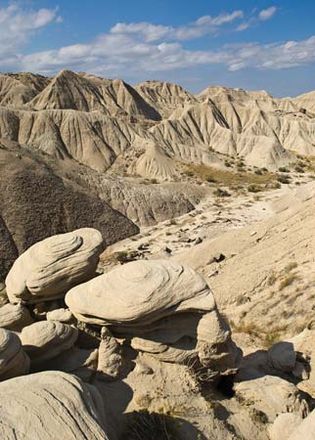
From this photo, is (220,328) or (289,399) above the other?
(220,328)

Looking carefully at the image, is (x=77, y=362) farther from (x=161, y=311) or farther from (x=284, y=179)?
(x=284, y=179)

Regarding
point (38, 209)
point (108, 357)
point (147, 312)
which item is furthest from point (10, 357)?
point (38, 209)

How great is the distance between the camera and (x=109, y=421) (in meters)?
6.26

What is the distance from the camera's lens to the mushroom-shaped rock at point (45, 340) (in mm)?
7027

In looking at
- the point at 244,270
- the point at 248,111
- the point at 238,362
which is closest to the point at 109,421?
the point at 238,362

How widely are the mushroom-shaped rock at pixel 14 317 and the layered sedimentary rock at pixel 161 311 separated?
4.26ft

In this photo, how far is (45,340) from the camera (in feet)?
23.2

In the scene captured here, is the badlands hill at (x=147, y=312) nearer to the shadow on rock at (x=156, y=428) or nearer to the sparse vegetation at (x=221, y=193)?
the shadow on rock at (x=156, y=428)

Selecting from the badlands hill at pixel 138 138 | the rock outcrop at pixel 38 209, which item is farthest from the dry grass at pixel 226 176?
the rock outcrop at pixel 38 209

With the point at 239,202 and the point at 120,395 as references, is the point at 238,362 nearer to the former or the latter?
the point at 120,395

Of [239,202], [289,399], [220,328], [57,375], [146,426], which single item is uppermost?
[57,375]

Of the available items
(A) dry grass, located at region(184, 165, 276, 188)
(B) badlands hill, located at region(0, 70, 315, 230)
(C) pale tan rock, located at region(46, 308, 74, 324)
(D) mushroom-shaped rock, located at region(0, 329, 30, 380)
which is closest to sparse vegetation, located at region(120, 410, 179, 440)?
(D) mushroom-shaped rock, located at region(0, 329, 30, 380)

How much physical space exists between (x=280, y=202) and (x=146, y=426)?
86.2 feet

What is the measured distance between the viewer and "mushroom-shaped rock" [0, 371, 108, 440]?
4625 millimetres
